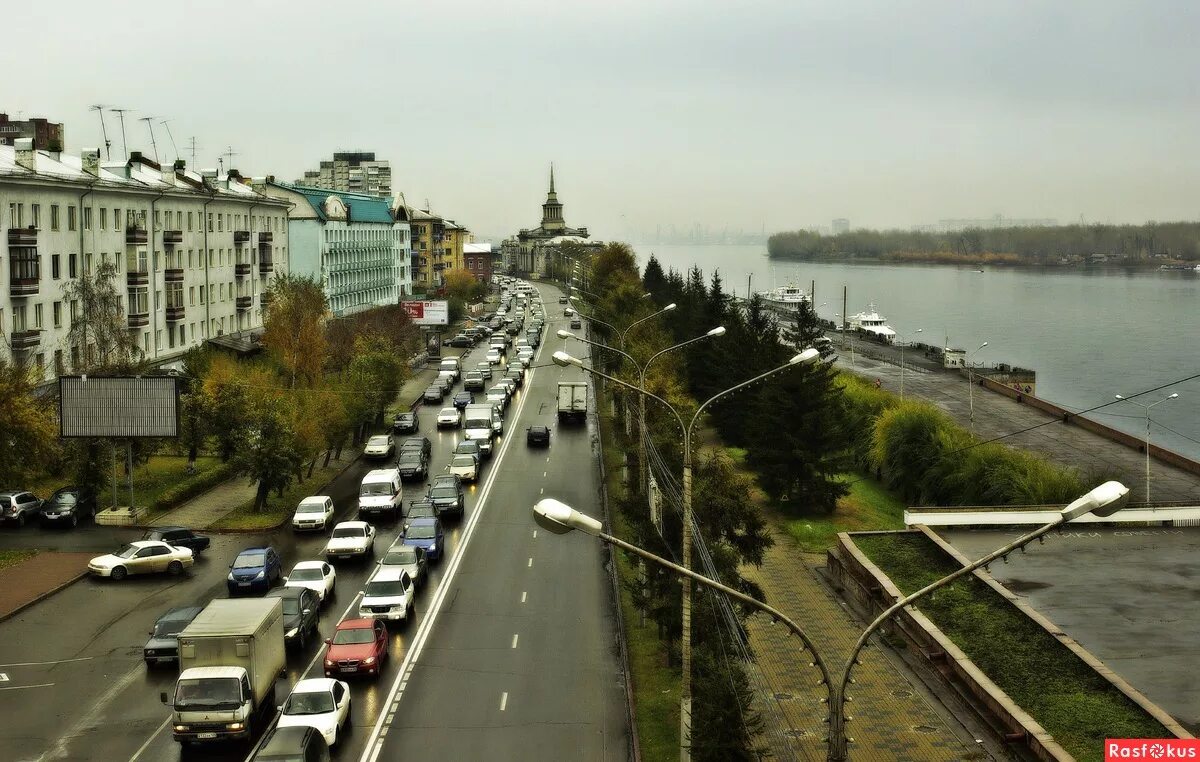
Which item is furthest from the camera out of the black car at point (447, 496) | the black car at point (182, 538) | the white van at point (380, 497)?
the black car at point (447, 496)

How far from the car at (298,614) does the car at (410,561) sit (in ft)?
10.3

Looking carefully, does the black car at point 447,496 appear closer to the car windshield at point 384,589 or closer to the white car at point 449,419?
the car windshield at point 384,589

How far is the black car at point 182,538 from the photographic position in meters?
32.5

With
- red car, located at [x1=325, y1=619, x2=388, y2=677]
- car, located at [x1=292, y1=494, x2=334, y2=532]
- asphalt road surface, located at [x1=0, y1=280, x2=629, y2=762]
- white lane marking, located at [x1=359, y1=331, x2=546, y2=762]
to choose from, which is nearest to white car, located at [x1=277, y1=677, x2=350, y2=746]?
asphalt road surface, located at [x1=0, y1=280, x2=629, y2=762]

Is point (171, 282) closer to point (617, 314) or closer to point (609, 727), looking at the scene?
point (617, 314)

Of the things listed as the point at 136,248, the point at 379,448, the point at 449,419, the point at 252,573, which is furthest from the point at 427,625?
the point at 136,248

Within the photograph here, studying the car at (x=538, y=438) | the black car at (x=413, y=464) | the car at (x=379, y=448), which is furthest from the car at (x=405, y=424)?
the black car at (x=413, y=464)

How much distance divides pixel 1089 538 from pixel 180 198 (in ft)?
145

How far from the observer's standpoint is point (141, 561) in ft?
99.3

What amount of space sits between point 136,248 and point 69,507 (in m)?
22.5

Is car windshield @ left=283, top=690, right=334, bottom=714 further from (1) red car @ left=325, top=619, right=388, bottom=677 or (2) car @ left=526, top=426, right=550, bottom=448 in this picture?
(2) car @ left=526, top=426, right=550, bottom=448

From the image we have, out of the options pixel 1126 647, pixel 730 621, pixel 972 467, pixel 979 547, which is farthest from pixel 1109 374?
pixel 730 621

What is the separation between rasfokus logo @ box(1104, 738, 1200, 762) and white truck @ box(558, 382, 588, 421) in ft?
137

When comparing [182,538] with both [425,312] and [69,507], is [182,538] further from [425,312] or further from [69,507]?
[425,312]
